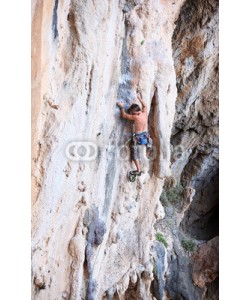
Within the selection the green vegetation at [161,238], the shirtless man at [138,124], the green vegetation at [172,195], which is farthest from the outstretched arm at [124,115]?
the green vegetation at [161,238]

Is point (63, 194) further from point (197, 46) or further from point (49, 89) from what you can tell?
point (197, 46)

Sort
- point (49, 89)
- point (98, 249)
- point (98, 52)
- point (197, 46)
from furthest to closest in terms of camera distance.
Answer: point (197, 46), point (98, 249), point (98, 52), point (49, 89)

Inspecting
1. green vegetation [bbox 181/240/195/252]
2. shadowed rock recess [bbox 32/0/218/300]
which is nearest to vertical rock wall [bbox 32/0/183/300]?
shadowed rock recess [bbox 32/0/218/300]

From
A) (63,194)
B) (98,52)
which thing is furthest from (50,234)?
(98,52)

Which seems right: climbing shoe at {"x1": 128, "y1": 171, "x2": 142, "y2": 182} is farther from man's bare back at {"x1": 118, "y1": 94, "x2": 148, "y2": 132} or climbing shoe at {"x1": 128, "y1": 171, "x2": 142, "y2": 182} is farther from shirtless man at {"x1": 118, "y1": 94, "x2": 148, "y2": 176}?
man's bare back at {"x1": 118, "y1": 94, "x2": 148, "y2": 132}

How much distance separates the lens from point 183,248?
416 cm

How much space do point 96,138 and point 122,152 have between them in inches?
10.5

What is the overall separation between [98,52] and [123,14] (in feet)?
1.29

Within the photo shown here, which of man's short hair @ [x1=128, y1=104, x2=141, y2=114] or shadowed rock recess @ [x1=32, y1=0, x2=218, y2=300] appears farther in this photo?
man's short hair @ [x1=128, y1=104, x2=141, y2=114]

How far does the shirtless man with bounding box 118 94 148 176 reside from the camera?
3.66 metres

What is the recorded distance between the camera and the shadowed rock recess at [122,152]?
3297mm

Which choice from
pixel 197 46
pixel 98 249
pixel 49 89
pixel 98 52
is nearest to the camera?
pixel 49 89

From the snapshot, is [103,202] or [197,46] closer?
[103,202]

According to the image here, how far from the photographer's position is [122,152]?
3.68 meters
